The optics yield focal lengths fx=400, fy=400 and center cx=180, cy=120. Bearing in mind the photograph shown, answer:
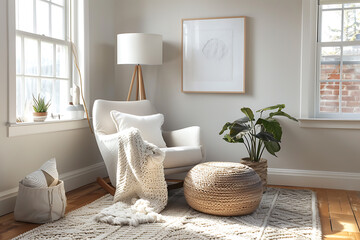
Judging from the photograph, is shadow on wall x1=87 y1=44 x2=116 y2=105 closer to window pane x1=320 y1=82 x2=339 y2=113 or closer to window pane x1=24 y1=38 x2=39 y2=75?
window pane x1=24 y1=38 x2=39 y2=75

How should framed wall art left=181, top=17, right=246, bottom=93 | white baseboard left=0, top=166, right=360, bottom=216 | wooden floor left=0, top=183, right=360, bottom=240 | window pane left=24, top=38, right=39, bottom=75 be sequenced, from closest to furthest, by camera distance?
wooden floor left=0, top=183, right=360, bottom=240 < window pane left=24, top=38, right=39, bottom=75 < white baseboard left=0, top=166, right=360, bottom=216 < framed wall art left=181, top=17, right=246, bottom=93

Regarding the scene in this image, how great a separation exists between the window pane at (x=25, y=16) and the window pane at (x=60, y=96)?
0.58 meters

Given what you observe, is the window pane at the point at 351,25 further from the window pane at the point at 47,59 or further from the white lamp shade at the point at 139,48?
the window pane at the point at 47,59

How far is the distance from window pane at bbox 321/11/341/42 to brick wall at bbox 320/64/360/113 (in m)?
0.27

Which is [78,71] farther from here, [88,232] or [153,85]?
[88,232]

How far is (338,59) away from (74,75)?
2.56m

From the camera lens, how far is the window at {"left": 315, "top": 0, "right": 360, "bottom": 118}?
3.80m

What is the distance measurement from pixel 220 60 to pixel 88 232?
2258 millimetres

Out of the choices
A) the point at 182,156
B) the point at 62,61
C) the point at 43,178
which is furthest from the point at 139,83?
the point at 43,178

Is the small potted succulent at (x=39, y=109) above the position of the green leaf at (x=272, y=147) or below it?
above

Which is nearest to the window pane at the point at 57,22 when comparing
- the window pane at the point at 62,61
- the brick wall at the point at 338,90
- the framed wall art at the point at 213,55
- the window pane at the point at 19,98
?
the window pane at the point at 62,61

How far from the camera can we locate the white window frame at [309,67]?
150 inches

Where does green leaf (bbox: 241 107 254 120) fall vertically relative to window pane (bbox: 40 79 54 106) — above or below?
below

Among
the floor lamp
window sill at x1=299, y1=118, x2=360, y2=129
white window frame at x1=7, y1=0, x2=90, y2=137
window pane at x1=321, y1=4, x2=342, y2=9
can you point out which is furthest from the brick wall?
white window frame at x1=7, y1=0, x2=90, y2=137
